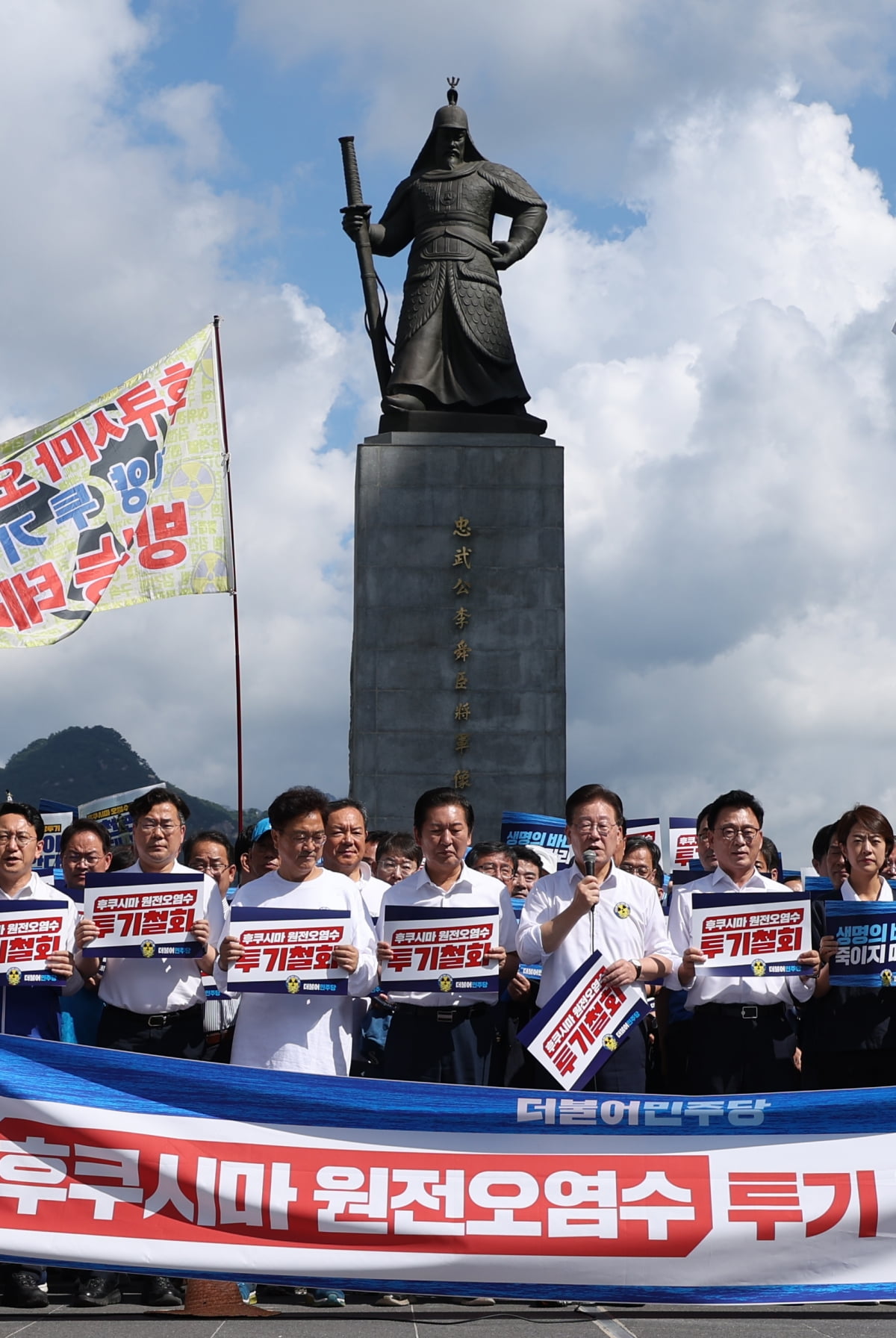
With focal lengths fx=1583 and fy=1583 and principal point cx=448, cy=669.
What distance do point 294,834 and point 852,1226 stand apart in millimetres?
2698

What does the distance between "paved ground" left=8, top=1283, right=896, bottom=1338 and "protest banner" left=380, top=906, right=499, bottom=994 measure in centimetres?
128

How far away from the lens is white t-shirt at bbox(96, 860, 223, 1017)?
6863 millimetres

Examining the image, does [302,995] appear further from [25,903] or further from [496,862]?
[496,862]

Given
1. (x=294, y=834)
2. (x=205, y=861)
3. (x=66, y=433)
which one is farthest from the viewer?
(x=66, y=433)

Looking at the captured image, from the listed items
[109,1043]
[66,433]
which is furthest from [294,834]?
[66,433]

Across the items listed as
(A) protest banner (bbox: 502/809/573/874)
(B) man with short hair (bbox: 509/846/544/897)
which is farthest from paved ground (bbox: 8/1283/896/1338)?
(A) protest banner (bbox: 502/809/573/874)

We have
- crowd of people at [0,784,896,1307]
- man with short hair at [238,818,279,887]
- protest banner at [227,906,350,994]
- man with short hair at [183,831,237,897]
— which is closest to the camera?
protest banner at [227,906,350,994]

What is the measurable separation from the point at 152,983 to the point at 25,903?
2.15 feet

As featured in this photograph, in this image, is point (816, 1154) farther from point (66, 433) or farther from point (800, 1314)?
point (66, 433)

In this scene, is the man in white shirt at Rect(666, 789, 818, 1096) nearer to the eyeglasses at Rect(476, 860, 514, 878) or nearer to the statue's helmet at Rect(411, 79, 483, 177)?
the eyeglasses at Rect(476, 860, 514, 878)

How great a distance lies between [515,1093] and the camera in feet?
20.1

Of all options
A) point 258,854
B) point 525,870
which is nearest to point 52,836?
point 525,870

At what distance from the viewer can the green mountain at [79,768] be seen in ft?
426

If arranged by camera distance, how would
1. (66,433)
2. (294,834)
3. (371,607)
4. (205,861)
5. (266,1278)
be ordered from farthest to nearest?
(371,607) < (66,433) < (205,861) < (294,834) < (266,1278)
